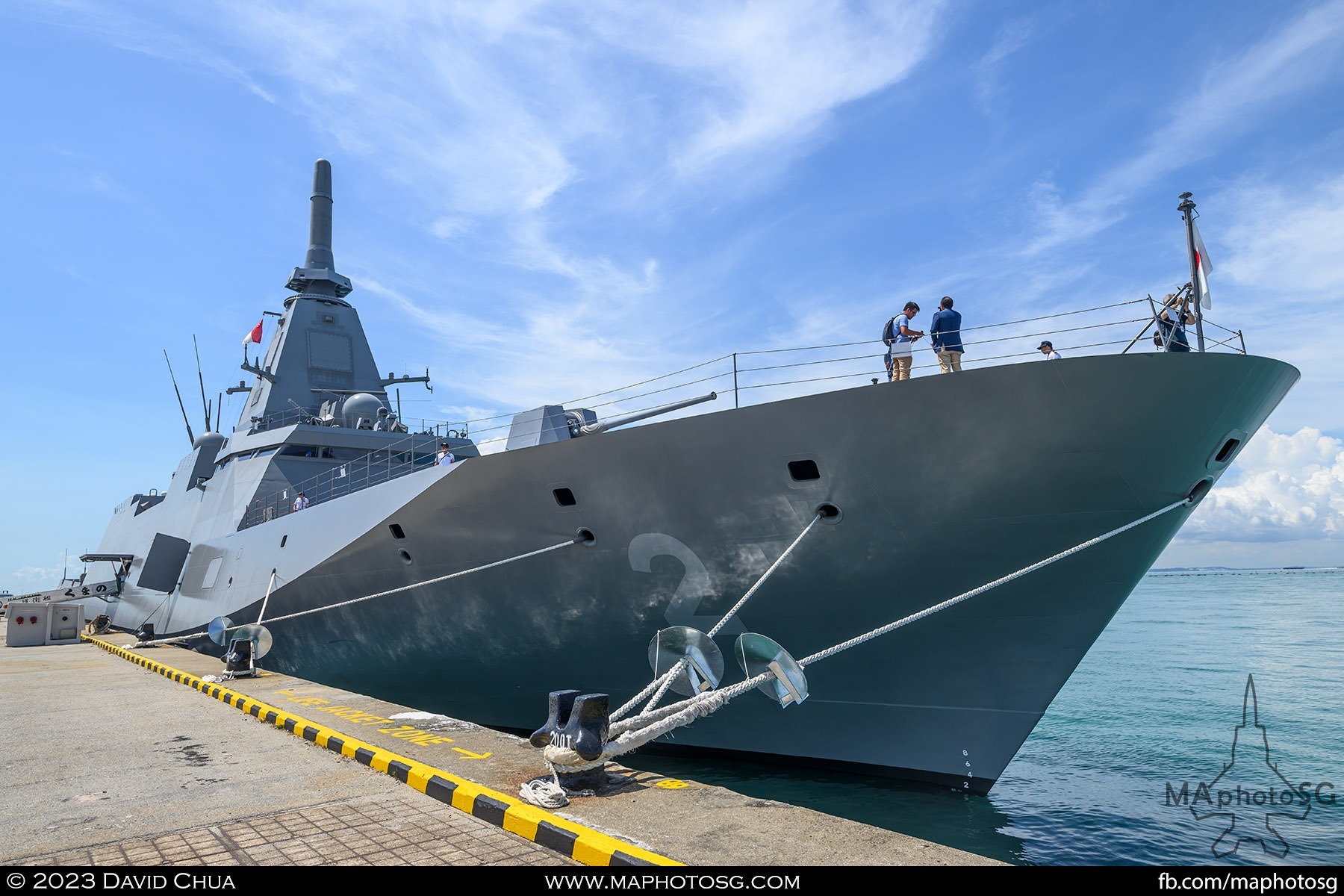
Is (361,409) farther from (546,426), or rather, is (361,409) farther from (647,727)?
(647,727)

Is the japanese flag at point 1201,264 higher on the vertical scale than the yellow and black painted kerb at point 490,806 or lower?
higher

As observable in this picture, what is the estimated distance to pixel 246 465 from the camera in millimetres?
16109

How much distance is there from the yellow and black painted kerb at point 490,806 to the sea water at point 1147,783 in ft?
3.59

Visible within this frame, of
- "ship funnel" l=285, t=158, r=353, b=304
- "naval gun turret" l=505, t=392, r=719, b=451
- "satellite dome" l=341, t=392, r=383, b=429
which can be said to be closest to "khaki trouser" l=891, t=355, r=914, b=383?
"naval gun turret" l=505, t=392, r=719, b=451

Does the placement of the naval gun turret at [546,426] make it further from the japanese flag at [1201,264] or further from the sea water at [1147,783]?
the japanese flag at [1201,264]

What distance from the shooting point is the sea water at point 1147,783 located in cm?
→ 680

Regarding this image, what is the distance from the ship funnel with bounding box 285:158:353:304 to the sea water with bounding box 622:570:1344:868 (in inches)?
605

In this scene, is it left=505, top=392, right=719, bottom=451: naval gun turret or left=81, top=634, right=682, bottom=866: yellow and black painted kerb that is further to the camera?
left=505, top=392, right=719, bottom=451: naval gun turret

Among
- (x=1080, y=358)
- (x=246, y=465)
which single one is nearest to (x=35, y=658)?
(x=246, y=465)

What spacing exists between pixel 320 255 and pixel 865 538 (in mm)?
17774

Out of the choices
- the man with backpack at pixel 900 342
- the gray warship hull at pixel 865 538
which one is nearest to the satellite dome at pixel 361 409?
the gray warship hull at pixel 865 538

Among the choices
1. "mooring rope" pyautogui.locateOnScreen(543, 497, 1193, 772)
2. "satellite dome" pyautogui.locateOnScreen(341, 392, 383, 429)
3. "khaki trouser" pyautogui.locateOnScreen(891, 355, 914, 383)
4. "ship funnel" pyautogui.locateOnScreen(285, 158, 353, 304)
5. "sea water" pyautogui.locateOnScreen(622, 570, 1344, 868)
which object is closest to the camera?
"mooring rope" pyautogui.locateOnScreen(543, 497, 1193, 772)

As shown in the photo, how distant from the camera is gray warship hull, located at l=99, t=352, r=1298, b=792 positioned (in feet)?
19.3

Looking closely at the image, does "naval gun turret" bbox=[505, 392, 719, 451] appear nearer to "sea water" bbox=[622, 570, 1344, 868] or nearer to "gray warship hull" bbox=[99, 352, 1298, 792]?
"gray warship hull" bbox=[99, 352, 1298, 792]
